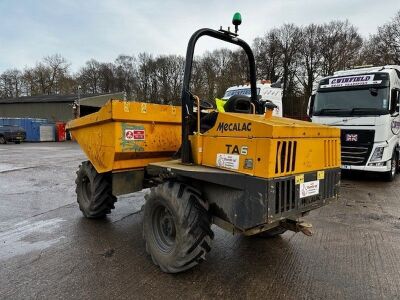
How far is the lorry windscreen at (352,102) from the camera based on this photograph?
923cm

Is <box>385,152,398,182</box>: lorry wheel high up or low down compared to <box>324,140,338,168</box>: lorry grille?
down

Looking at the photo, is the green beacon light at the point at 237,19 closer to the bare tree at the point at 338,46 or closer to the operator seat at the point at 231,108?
the operator seat at the point at 231,108

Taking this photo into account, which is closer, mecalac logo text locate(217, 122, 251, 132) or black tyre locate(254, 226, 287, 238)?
mecalac logo text locate(217, 122, 251, 132)

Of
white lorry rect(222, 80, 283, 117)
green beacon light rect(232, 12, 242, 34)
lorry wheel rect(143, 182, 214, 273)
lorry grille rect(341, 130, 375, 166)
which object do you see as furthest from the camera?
white lorry rect(222, 80, 283, 117)

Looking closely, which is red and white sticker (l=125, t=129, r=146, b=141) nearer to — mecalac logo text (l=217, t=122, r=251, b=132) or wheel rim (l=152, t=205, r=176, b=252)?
wheel rim (l=152, t=205, r=176, b=252)

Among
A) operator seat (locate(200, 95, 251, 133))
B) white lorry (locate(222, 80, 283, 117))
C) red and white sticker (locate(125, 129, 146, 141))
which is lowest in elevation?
red and white sticker (locate(125, 129, 146, 141))

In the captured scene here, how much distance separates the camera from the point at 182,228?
3.56 m

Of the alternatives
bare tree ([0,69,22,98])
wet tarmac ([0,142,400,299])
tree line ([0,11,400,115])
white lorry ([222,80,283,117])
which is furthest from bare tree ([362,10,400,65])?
bare tree ([0,69,22,98])

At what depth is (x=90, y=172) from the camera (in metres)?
5.59

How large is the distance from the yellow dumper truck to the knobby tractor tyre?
70 centimetres

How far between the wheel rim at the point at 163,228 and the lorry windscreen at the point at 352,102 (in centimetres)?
724

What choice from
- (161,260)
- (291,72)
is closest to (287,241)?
(161,260)

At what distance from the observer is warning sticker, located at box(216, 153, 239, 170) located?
337 centimetres

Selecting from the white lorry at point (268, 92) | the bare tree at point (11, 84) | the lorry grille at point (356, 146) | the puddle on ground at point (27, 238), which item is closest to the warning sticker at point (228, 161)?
the puddle on ground at point (27, 238)
